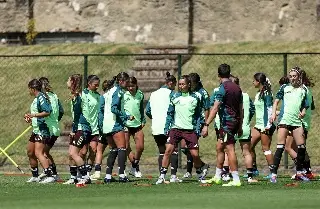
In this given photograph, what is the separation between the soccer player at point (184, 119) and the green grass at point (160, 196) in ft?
2.21

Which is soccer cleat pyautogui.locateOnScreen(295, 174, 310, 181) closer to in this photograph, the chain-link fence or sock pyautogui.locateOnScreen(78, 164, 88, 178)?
sock pyautogui.locateOnScreen(78, 164, 88, 178)

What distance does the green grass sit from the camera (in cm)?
1731

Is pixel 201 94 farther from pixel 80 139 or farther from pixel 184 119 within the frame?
pixel 80 139

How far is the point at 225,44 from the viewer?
136 feet

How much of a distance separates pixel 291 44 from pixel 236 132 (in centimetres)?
1842

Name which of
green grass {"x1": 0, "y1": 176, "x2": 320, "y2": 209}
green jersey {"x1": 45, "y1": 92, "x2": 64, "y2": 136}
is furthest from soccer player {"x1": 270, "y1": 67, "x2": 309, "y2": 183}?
green jersey {"x1": 45, "y1": 92, "x2": 64, "y2": 136}

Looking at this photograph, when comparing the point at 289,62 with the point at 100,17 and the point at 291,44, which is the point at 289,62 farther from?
the point at 100,17

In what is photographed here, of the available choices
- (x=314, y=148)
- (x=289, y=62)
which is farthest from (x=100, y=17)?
(x=314, y=148)

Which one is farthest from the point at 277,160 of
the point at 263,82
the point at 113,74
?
the point at 113,74

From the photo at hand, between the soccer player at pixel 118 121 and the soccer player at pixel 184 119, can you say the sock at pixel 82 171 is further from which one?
the soccer player at pixel 184 119

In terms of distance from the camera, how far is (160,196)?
19.1m

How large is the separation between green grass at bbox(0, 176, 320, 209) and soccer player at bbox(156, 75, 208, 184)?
67 centimetres

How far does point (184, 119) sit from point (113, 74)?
597 inches

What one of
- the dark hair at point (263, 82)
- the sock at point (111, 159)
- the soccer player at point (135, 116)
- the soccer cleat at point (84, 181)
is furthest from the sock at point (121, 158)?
the dark hair at point (263, 82)
